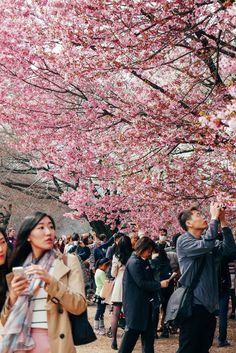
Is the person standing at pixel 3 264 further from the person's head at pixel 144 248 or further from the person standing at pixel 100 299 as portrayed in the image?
the person standing at pixel 100 299

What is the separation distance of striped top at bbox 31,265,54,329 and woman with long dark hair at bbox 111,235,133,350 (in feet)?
16.2

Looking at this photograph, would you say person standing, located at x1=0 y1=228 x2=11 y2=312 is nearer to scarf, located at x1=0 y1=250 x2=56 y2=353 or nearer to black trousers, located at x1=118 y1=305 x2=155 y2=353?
scarf, located at x1=0 y1=250 x2=56 y2=353

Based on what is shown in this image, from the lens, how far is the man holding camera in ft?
18.5

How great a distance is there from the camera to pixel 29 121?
39.4ft

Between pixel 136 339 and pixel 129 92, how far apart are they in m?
6.06

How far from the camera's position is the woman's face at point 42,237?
425cm

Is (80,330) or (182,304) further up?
(182,304)

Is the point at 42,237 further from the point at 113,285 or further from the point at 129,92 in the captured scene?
the point at 129,92

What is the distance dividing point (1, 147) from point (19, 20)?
13.5 metres

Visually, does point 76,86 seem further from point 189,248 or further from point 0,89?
point 189,248

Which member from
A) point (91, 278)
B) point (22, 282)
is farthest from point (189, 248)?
point (91, 278)

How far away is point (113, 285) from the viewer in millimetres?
9586

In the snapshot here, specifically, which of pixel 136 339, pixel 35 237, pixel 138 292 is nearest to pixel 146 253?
pixel 138 292

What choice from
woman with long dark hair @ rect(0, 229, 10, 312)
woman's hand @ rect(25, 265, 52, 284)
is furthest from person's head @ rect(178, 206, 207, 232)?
woman's hand @ rect(25, 265, 52, 284)
